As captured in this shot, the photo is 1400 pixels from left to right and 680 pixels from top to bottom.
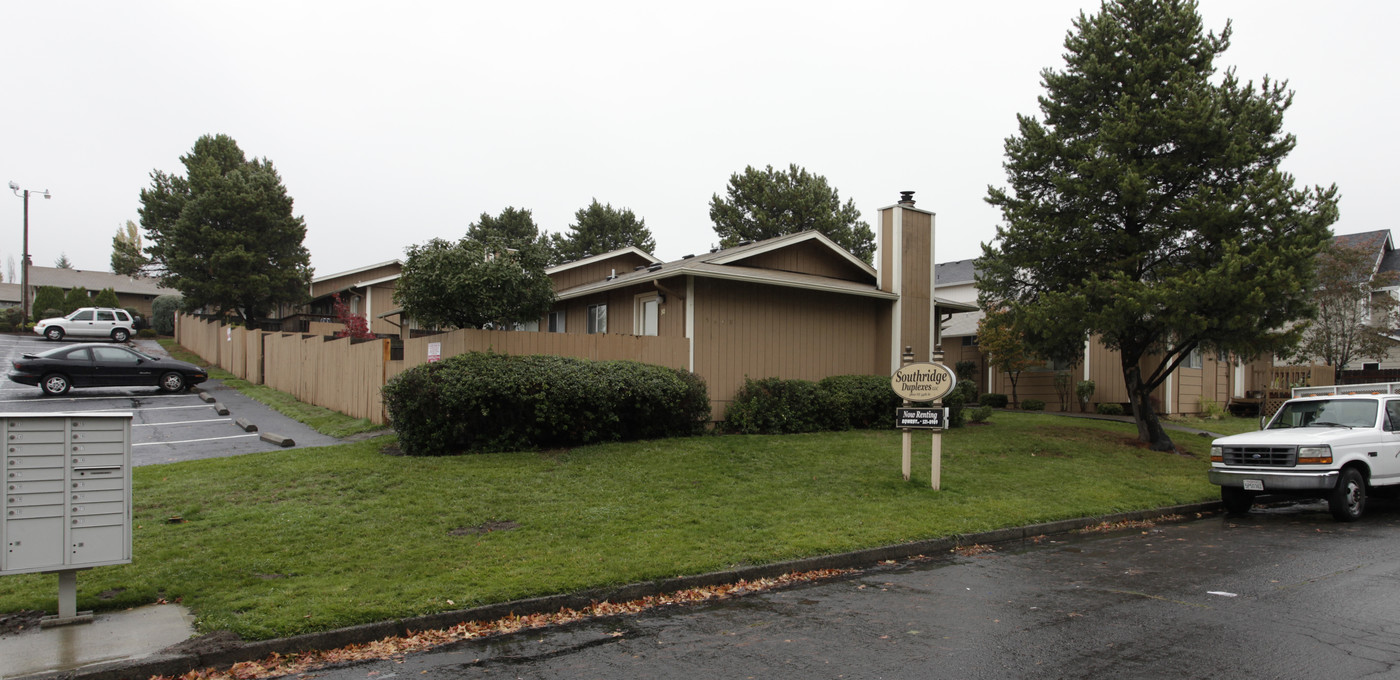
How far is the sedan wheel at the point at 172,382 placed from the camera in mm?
22406

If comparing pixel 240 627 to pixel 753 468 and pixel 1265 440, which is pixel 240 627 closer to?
pixel 753 468

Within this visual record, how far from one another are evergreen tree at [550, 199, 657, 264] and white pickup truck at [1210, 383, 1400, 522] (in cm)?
4050

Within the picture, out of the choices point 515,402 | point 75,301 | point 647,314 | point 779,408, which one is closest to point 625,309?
point 647,314

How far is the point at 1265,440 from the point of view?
36.2 ft

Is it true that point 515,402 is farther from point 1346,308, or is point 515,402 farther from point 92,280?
point 92,280

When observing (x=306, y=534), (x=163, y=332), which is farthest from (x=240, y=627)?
(x=163, y=332)

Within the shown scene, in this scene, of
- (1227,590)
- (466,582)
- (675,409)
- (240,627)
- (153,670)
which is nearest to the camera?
(153,670)

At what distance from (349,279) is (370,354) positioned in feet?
83.1

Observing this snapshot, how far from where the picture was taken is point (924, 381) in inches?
445

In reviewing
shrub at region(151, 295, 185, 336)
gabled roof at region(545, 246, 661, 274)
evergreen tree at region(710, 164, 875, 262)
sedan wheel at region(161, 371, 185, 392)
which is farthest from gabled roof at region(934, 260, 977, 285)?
shrub at region(151, 295, 185, 336)

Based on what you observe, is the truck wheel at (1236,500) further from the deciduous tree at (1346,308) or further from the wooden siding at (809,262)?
the deciduous tree at (1346,308)

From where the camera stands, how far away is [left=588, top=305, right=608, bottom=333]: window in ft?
63.3

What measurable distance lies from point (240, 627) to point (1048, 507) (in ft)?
31.3

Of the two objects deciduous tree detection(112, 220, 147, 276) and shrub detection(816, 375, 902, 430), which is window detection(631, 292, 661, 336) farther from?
deciduous tree detection(112, 220, 147, 276)
